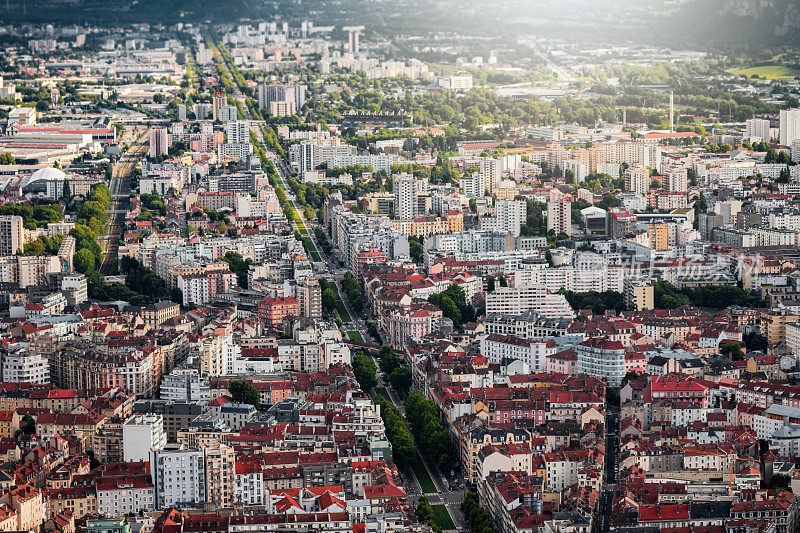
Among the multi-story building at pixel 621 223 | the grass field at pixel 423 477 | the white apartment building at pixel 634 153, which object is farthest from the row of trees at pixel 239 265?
the white apartment building at pixel 634 153

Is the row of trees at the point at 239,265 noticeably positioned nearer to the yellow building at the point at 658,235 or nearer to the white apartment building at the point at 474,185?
the yellow building at the point at 658,235

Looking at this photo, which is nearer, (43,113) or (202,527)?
(202,527)

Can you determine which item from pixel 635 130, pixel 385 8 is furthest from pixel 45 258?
pixel 385 8

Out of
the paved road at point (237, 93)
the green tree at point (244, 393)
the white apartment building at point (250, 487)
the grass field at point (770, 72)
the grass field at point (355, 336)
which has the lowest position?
the white apartment building at point (250, 487)

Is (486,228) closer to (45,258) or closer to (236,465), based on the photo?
(45,258)

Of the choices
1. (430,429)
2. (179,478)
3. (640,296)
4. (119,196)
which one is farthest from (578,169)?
(179,478)

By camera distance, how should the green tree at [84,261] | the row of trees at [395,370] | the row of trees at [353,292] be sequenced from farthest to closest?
the green tree at [84,261]
the row of trees at [353,292]
the row of trees at [395,370]

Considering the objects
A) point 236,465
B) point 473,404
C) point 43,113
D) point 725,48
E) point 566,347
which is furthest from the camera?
point 725,48

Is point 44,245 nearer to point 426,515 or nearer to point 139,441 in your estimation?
point 139,441
